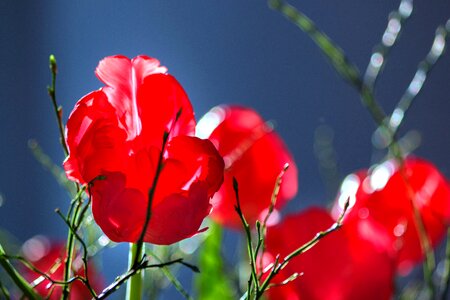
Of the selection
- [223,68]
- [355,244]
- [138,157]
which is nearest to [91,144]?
[138,157]

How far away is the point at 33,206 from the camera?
161 cm

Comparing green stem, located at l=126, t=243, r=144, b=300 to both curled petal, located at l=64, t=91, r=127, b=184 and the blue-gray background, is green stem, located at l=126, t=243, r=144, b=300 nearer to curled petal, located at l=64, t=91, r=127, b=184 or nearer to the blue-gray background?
curled petal, located at l=64, t=91, r=127, b=184

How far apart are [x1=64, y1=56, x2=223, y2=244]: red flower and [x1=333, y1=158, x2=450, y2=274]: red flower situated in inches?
4.0

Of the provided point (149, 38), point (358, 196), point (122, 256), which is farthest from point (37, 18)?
point (358, 196)

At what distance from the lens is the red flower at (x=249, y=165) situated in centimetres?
30

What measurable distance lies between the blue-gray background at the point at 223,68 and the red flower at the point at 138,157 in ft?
2.55

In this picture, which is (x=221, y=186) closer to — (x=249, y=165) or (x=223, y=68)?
(x=249, y=165)

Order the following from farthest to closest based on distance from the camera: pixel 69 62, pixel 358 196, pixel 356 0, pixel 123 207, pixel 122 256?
pixel 69 62
pixel 122 256
pixel 356 0
pixel 358 196
pixel 123 207

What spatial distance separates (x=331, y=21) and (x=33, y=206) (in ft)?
2.51

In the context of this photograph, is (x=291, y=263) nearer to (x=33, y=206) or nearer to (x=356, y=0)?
(x=356, y=0)

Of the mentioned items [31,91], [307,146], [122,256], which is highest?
[31,91]

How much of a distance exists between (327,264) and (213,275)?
9cm

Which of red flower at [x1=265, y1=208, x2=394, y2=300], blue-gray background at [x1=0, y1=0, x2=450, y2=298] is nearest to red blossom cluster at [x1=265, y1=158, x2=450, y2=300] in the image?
red flower at [x1=265, y1=208, x2=394, y2=300]

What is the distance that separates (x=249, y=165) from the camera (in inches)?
11.9
